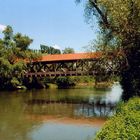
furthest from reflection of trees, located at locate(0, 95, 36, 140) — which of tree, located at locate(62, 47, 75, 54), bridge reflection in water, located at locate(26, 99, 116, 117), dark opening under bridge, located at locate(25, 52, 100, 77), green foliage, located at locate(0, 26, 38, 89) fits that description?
tree, located at locate(62, 47, 75, 54)

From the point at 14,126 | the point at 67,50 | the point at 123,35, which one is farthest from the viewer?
the point at 67,50

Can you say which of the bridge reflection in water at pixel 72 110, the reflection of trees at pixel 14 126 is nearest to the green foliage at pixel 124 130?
the reflection of trees at pixel 14 126

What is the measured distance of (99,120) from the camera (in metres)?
22.0

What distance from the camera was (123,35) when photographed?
2684cm

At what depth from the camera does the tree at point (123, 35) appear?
86.1ft

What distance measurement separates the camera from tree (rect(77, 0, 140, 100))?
26250 mm

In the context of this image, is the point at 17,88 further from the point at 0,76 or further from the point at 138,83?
the point at 138,83

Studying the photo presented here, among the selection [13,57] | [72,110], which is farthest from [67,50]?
[72,110]

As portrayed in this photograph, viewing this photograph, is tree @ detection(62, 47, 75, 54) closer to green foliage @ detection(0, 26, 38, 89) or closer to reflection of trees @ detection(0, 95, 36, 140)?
green foliage @ detection(0, 26, 38, 89)

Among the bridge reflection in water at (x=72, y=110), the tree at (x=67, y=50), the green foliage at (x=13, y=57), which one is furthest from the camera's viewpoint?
the tree at (x=67, y=50)

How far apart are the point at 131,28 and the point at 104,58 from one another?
3.60 meters

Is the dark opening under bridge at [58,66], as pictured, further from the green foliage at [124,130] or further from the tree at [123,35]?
the green foliage at [124,130]

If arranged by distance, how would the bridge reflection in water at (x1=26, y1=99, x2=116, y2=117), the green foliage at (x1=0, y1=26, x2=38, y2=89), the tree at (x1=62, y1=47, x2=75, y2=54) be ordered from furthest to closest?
the tree at (x1=62, y1=47, x2=75, y2=54), the green foliage at (x1=0, y1=26, x2=38, y2=89), the bridge reflection in water at (x1=26, y1=99, x2=116, y2=117)

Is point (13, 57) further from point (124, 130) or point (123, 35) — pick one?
point (124, 130)
